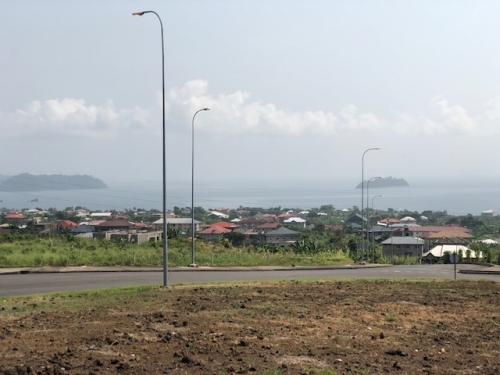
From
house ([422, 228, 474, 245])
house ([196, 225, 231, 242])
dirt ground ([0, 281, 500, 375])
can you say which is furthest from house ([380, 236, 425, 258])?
dirt ground ([0, 281, 500, 375])

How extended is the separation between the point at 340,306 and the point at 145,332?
20.5 ft

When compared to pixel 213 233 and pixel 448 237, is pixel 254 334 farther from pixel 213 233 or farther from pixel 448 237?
pixel 448 237

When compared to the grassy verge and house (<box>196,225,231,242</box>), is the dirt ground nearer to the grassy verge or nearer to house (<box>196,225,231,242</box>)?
the grassy verge

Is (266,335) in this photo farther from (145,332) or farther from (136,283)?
(136,283)

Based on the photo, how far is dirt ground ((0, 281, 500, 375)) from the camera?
10023 mm

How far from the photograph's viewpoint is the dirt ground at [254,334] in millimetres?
10023

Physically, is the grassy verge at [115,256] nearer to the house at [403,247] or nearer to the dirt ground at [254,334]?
the dirt ground at [254,334]

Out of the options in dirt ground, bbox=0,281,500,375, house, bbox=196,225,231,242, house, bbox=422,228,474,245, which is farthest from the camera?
house, bbox=422,228,474,245

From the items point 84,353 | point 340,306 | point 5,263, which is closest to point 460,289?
point 340,306

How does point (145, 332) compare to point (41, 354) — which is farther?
point (145, 332)

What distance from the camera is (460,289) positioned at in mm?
21812

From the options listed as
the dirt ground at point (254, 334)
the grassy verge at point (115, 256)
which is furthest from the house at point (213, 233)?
the dirt ground at point (254, 334)

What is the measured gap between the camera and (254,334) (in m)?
12.5

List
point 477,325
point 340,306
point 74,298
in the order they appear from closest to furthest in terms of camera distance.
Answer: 1. point 477,325
2. point 340,306
3. point 74,298
